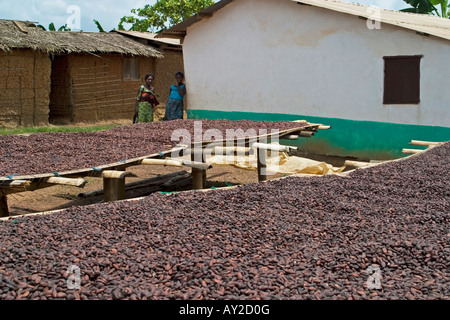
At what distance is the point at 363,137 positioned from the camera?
9.95m

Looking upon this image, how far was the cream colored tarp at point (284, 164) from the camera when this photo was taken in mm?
7914

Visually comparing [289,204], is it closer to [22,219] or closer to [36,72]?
[22,219]

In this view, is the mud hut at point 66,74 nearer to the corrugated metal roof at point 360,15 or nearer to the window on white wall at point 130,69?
the window on white wall at point 130,69

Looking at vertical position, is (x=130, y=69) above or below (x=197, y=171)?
above

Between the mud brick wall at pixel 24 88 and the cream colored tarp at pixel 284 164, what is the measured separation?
695 centimetres

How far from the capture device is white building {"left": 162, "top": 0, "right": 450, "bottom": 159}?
9.03m

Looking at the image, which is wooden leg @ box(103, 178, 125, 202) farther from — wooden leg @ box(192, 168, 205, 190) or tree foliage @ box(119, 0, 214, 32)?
tree foliage @ box(119, 0, 214, 32)

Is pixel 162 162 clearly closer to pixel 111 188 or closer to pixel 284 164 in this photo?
pixel 111 188

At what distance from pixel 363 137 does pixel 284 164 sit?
94.3 inches

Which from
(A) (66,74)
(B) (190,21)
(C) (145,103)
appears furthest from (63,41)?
(C) (145,103)

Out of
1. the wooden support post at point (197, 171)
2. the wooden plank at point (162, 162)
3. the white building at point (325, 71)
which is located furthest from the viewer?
the white building at point (325, 71)

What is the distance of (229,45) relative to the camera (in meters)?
11.9

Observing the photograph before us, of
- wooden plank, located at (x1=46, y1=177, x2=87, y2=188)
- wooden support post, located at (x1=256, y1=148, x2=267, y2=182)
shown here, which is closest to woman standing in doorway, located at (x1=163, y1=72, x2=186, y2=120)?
wooden support post, located at (x1=256, y1=148, x2=267, y2=182)

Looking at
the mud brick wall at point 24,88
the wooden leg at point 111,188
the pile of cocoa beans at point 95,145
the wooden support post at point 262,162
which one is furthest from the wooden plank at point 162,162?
the mud brick wall at point 24,88
